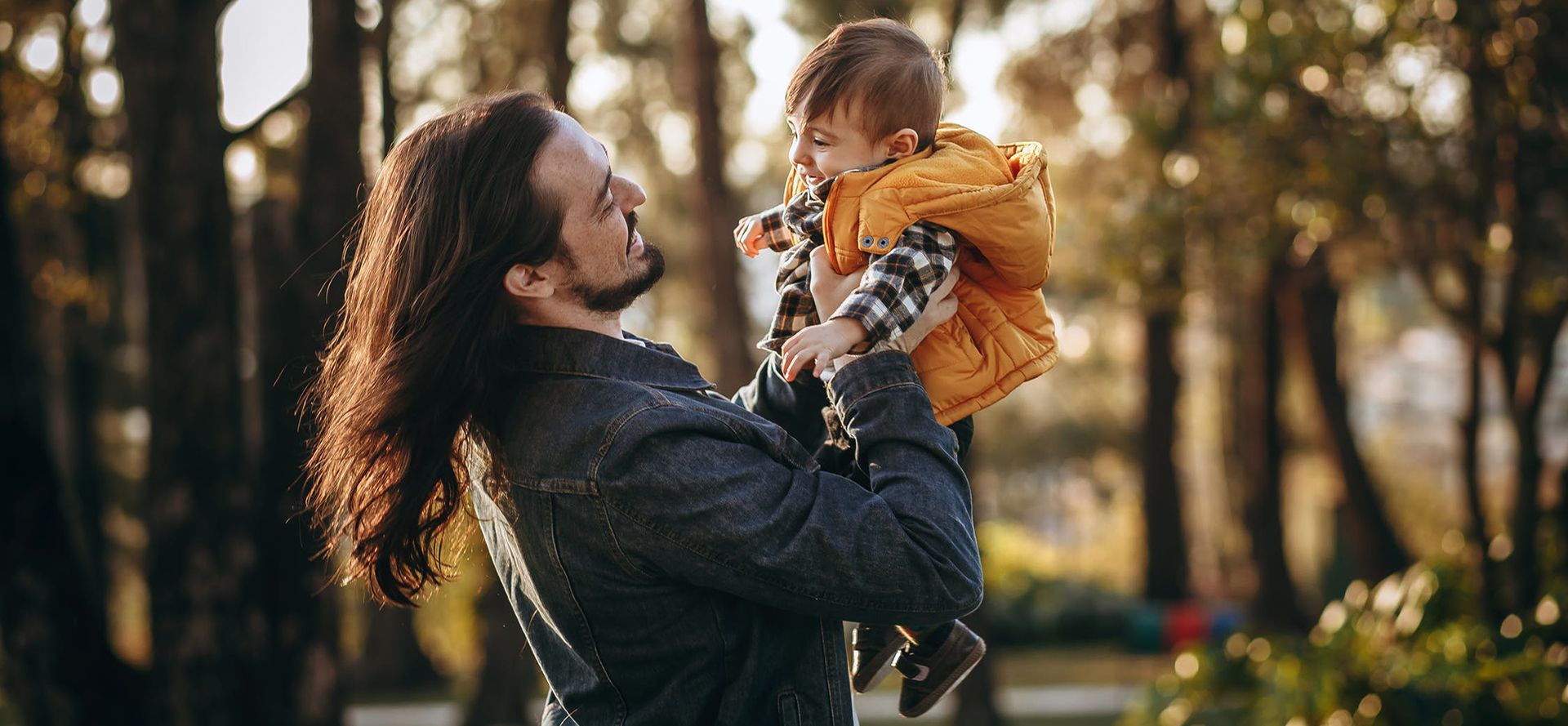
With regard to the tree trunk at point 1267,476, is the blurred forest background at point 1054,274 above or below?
above

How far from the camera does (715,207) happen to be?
9.38 meters

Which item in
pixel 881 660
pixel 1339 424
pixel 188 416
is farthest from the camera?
pixel 1339 424

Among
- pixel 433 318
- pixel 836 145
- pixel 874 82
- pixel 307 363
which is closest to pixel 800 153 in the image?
pixel 836 145

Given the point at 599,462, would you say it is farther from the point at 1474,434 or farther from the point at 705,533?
the point at 1474,434

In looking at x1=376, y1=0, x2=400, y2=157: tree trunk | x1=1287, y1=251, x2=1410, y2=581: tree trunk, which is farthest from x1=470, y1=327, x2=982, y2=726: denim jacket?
x1=1287, y1=251, x2=1410, y2=581: tree trunk

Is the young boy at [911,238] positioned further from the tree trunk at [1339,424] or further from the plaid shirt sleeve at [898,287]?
the tree trunk at [1339,424]

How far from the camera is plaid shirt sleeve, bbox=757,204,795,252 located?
233 centimetres

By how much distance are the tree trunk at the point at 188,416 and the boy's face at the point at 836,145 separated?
467 centimetres

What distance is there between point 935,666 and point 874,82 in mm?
929

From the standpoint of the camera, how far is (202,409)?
6.05 meters

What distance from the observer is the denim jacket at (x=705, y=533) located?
67.4 inches

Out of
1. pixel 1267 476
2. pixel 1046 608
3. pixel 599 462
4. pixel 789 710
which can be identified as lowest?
pixel 1046 608

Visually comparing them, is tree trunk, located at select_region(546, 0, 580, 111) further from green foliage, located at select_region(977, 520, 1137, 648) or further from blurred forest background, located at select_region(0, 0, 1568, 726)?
green foliage, located at select_region(977, 520, 1137, 648)

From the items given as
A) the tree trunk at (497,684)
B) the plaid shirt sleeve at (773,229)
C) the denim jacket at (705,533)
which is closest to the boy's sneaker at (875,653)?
the denim jacket at (705,533)
